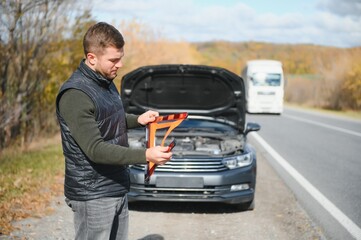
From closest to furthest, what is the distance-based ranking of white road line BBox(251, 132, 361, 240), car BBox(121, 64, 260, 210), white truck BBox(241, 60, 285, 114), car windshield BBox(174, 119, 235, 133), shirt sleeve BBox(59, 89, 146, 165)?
shirt sleeve BBox(59, 89, 146, 165) → white road line BBox(251, 132, 361, 240) → car BBox(121, 64, 260, 210) → car windshield BBox(174, 119, 235, 133) → white truck BBox(241, 60, 285, 114)

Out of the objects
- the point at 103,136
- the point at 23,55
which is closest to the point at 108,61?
the point at 103,136

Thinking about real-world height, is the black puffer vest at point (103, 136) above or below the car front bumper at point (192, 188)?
above

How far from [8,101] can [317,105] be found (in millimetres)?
34691

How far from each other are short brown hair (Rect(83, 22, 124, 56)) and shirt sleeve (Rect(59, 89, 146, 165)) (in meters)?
0.28

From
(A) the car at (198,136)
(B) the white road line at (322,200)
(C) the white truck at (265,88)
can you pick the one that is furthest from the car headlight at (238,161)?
(C) the white truck at (265,88)

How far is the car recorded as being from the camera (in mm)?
5430

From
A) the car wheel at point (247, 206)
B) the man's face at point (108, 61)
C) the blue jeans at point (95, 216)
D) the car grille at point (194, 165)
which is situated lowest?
the car wheel at point (247, 206)

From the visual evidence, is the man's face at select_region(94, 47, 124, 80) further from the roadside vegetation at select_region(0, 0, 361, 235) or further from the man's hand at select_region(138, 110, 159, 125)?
the roadside vegetation at select_region(0, 0, 361, 235)

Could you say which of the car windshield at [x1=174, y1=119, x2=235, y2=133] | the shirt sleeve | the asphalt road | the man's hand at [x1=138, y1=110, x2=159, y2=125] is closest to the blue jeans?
the shirt sleeve

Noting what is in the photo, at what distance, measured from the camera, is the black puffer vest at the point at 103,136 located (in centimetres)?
237

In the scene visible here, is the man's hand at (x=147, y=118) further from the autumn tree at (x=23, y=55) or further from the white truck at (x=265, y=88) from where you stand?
the white truck at (x=265, y=88)

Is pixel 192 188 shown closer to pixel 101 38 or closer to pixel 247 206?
pixel 247 206

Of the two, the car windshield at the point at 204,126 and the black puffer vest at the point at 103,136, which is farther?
the car windshield at the point at 204,126

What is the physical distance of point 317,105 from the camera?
40.5 metres
